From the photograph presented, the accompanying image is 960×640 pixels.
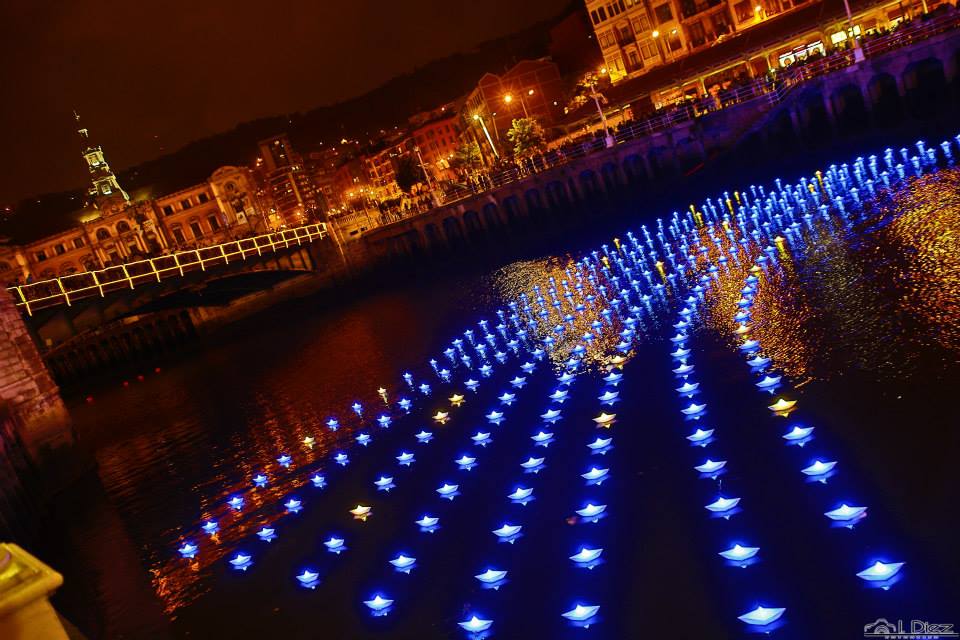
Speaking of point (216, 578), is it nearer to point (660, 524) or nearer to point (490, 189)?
point (660, 524)

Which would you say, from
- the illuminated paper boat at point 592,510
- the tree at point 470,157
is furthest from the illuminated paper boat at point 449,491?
the tree at point 470,157

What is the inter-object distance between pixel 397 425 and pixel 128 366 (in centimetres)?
5123

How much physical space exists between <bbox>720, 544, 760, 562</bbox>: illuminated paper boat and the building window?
6835cm

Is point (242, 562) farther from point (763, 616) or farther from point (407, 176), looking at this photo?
point (407, 176)

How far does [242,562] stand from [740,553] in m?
10.5

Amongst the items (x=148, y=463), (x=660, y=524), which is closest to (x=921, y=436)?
(x=660, y=524)

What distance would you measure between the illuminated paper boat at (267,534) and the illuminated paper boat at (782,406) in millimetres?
10915

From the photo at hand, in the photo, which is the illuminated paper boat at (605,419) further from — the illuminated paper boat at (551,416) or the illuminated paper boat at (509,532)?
the illuminated paper boat at (509,532)

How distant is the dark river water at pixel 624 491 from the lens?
9438 millimetres

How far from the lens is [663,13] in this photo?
2717 inches

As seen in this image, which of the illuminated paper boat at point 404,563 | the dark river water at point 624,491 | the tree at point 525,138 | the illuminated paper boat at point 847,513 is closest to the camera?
the dark river water at point 624,491
